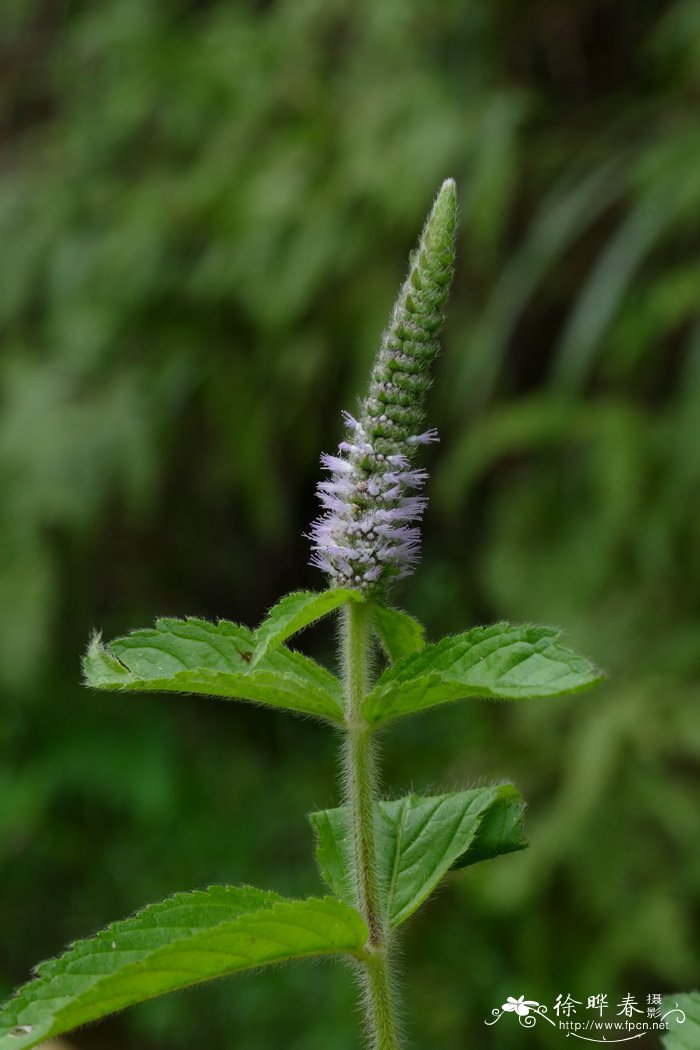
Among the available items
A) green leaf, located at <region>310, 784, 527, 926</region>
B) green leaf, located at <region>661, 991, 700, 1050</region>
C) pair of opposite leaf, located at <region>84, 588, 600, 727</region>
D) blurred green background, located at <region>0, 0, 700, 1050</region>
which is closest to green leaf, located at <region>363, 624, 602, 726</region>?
pair of opposite leaf, located at <region>84, 588, 600, 727</region>

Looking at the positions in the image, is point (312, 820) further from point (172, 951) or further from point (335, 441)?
point (335, 441)

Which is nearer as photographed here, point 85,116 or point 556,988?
point 556,988

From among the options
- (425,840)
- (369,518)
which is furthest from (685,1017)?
(369,518)

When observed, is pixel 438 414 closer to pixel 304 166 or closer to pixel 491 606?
pixel 491 606

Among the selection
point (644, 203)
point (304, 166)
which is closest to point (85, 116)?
point (304, 166)

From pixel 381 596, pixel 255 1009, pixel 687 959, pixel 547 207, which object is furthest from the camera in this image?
pixel 547 207

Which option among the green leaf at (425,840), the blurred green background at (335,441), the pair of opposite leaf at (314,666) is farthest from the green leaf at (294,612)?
the blurred green background at (335,441)

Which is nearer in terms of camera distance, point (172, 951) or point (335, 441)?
point (172, 951)
